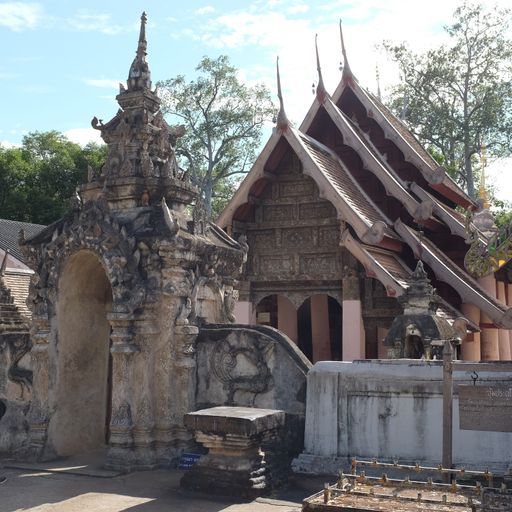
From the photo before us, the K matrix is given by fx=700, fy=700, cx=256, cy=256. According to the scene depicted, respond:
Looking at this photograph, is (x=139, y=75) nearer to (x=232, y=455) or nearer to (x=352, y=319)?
(x=232, y=455)

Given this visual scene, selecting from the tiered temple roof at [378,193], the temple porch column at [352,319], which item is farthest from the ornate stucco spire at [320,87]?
the temple porch column at [352,319]

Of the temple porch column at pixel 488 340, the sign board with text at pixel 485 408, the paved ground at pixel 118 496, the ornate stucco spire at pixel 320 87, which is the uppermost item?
the ornate stucco spire at pixel 320 87

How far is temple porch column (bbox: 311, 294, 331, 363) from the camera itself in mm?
17422

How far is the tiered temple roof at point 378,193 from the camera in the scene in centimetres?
1336

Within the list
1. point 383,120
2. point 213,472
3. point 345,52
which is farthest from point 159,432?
point 345,52

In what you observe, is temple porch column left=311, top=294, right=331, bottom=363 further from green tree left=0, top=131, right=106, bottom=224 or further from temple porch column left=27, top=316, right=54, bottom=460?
green tree left=0, top=131, right=106, bottom=224

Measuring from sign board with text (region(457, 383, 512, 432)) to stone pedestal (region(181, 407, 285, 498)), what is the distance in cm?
202

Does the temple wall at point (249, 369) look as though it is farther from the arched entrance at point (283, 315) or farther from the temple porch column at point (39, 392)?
the arched entrance at point (283, 315)

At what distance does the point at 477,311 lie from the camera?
46.8 ft

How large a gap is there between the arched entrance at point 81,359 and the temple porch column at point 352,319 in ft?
17.7

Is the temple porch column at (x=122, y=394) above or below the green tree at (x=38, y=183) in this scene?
below

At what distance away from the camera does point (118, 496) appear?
282 inches

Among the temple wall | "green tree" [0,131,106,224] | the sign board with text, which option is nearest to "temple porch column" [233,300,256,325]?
the temple wall

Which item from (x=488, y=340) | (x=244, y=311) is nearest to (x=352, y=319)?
(x=244, y=311)
